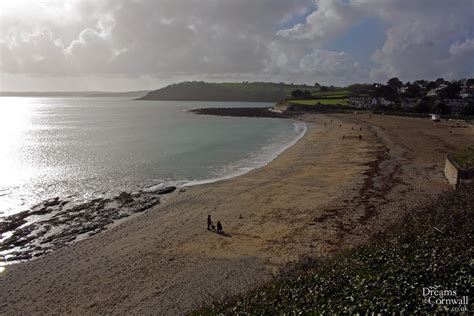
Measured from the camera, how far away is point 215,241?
1642 cm

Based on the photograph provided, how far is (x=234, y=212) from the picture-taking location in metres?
20.6

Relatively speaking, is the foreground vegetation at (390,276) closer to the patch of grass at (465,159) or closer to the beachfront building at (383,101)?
the patch of grass at (465,159)

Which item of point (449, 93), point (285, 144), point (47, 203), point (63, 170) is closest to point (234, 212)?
point (47, 203)

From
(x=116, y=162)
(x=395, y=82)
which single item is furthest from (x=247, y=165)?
(x=395, y=82)

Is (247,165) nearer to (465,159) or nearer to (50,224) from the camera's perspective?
(465,159)

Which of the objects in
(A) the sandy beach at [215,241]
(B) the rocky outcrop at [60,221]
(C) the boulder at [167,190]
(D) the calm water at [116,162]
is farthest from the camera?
(D) the calm water at [116,162]

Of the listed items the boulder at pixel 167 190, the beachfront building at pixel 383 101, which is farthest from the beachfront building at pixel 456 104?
the boulder at pixel 167 190

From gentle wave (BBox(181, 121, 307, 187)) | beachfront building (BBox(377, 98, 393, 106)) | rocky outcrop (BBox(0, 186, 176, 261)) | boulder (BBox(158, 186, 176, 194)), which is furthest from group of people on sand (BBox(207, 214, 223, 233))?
beachfront building (BBox(377, 98, 393, 106))

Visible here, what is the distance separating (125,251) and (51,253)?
326 centimetres

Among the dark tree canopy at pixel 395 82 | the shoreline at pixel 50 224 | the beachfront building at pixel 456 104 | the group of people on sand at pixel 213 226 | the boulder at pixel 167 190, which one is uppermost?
the dark tree canopy at pixel 395 82

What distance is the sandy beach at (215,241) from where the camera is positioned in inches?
485

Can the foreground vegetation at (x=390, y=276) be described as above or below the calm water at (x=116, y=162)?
above

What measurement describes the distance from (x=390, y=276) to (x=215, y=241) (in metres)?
9.64

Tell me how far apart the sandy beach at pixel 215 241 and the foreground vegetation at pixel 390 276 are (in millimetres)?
2497
